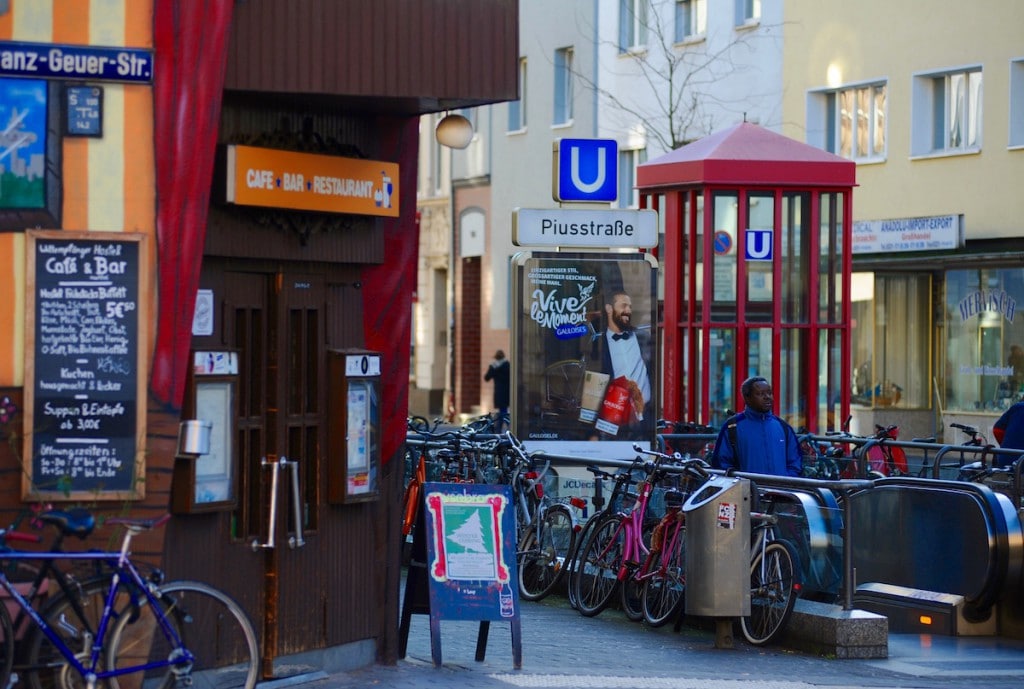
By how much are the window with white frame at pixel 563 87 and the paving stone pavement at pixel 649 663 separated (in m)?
30.8

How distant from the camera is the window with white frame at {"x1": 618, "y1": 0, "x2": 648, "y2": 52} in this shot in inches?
1585

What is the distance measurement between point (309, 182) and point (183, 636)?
2.29 metres

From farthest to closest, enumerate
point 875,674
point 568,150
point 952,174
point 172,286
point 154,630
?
point 952,174
point 568,150
point 875,674
point 172,286
point 154,630

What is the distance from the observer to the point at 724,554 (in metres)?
11.6

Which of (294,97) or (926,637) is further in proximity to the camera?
(926,637)

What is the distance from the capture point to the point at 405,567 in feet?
51.6

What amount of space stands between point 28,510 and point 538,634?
4.71 metres

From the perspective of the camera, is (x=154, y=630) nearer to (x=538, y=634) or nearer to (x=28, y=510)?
(x=28, y=510)

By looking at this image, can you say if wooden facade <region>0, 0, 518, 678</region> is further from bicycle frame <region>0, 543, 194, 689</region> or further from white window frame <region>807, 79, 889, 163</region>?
white window frame <region>807, 79, 889, 163</region>

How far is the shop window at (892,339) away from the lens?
33.2 m

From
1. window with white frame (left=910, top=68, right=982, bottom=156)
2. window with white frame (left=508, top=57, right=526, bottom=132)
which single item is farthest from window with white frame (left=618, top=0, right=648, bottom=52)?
window with white frame (left=910, top=68, right=982, bottom=156)

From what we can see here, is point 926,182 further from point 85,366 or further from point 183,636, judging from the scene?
point 183,636

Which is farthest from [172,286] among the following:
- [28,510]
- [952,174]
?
[952,174]

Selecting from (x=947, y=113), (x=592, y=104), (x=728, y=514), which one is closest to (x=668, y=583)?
(x=728, y=514)
